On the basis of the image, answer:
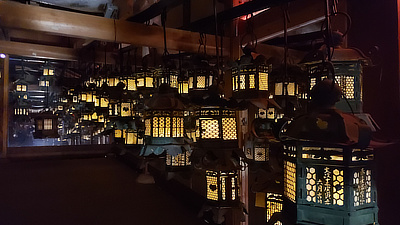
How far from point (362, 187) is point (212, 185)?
1.32 meters

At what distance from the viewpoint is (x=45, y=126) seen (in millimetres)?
11305

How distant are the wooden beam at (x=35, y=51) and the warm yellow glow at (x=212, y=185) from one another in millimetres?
5217

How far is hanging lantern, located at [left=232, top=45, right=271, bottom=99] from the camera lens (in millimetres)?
2592

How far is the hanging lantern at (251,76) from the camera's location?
2.59m

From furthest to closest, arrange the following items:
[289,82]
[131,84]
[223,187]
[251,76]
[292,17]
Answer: [131,84], [292,17], [289,82], [251,76], [223,187]

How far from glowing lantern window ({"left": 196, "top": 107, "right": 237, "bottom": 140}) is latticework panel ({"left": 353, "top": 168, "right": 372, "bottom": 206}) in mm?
1098

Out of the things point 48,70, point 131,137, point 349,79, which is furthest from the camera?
point 48,70

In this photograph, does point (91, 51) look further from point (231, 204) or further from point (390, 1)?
point (390, 1)

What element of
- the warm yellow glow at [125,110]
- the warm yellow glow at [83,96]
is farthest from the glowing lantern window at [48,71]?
the warm yellow glow at [125,110]

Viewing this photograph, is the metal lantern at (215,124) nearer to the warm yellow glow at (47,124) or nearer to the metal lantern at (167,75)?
the metal lantern at (167,75)

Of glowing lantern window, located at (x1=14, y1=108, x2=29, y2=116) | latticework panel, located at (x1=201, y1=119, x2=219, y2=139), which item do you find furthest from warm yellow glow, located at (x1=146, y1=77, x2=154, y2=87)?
glowing lantern window, located at (x1=14, y1=108, x2=29, y2=116)

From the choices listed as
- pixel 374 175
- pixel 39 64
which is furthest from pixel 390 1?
pixel 39 64

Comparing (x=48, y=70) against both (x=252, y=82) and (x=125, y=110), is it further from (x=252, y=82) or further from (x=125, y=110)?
(x=252, y=82)

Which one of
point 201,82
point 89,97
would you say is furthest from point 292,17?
point 89,97
